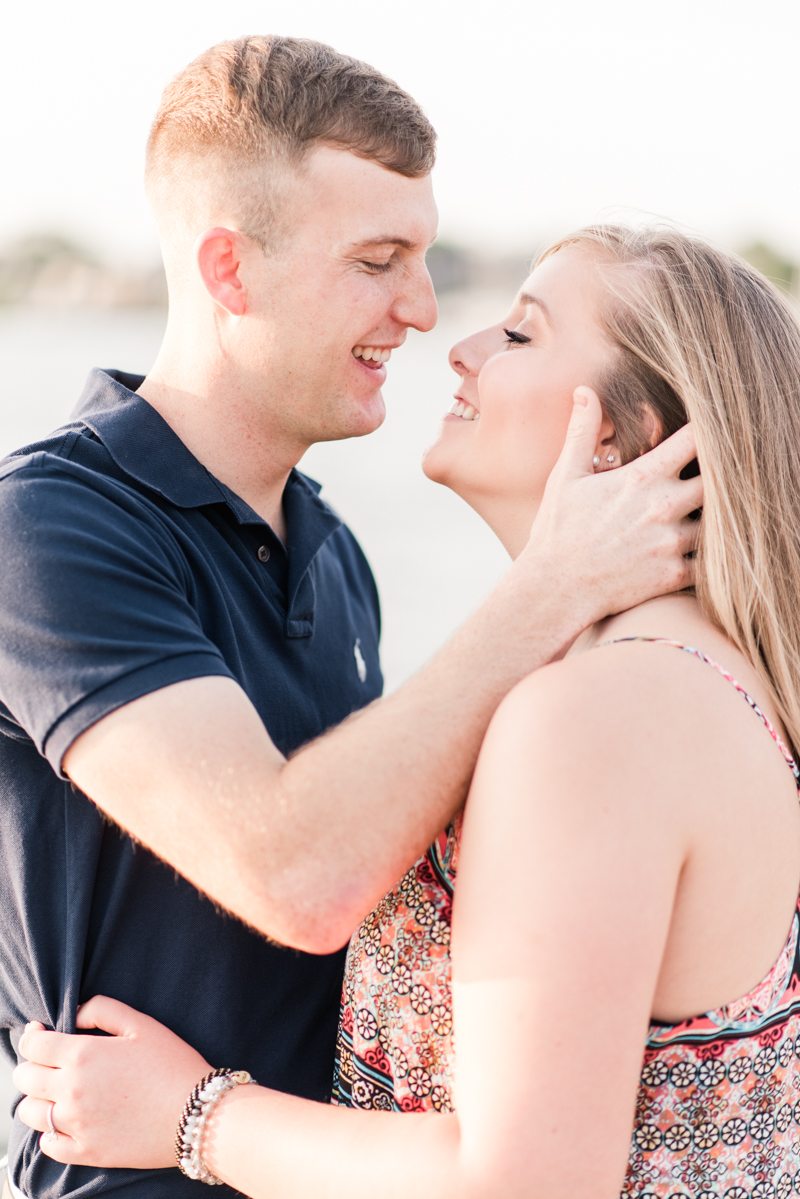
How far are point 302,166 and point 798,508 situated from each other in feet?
3.83

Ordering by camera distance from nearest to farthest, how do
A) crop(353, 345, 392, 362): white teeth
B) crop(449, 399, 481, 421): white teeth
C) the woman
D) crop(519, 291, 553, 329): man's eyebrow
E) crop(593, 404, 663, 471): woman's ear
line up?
the woman < crop(593, 404, 663, 471): woman's ear < crop(519, 291, 553, 329): man's eyebrow < crop(449, 399, 481, 421): white teeth < crop(353, 345, 392, 362): white teeth

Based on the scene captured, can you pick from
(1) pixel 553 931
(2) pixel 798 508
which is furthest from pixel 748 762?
(2) pixel 798 508

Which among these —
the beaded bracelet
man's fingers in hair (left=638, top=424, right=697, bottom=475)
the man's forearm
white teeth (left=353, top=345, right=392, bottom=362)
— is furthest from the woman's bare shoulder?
white teeth (left=353, top=345, right=392, bottom=362)

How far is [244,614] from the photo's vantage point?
1937 mm

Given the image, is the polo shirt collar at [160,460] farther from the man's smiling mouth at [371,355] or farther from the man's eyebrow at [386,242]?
the man's eyebrow at [386,242]

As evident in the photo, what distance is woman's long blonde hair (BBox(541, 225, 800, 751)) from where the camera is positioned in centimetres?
154

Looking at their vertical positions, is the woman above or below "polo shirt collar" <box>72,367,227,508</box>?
below

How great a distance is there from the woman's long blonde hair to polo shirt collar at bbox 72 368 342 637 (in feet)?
2.31

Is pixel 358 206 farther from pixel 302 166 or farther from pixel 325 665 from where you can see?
pixel 325 665

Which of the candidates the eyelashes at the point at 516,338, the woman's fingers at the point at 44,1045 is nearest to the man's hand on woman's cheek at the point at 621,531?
the eyelashes at the point at 516,338

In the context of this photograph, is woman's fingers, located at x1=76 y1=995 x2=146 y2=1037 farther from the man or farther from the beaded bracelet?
the beaded bracelet

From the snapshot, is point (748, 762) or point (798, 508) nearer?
point (748, 762)

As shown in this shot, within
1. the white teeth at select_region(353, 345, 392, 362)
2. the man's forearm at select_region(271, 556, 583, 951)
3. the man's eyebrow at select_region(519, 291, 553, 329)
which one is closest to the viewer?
the man's forearm at select_region(271, 556, 583, 951)

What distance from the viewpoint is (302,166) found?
2.07m
